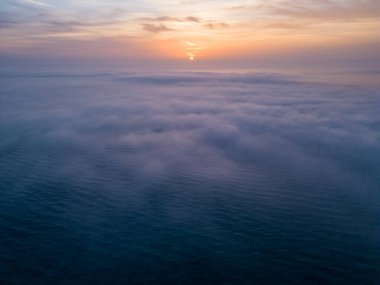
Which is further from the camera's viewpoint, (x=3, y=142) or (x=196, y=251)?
(x=3, y=142)

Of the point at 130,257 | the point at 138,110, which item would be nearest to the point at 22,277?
the point at 130,257

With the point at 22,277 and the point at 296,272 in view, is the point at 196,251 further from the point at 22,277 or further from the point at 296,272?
the point at 22,277

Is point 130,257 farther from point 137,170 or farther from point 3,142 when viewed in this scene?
point 3,142

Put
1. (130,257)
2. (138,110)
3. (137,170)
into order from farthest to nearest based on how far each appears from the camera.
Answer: (138,110) → (137,170) → (130,257)

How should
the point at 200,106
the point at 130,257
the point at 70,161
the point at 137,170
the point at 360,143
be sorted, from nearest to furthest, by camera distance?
the point at 130,257, the point at 137,170, the point at 70,161, the point at 360,143, the point at 200,106

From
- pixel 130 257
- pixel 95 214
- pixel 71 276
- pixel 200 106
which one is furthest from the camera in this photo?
pixel 200 106

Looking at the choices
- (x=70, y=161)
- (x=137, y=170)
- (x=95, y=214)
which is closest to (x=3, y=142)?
(x=70, y=161)
